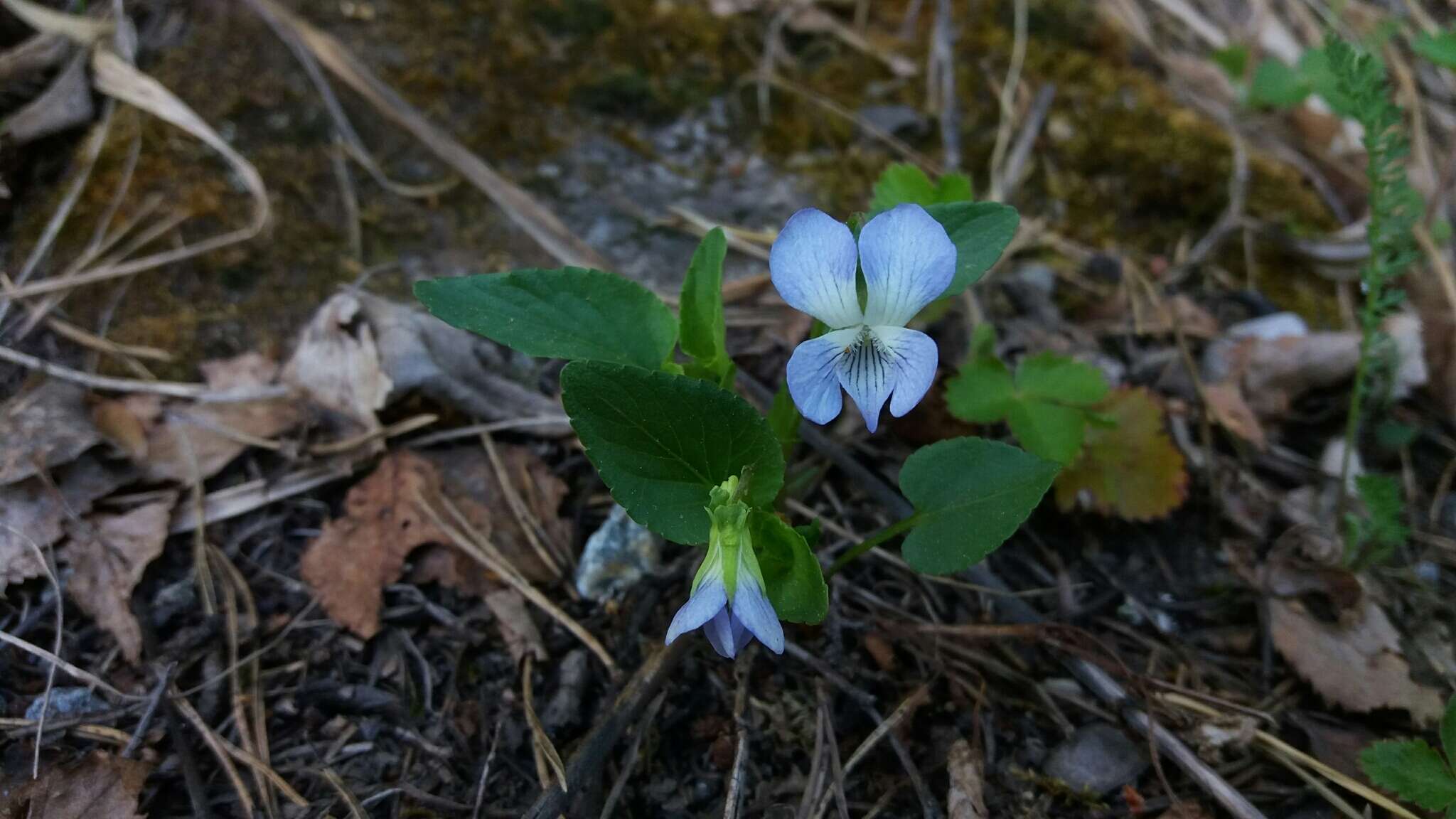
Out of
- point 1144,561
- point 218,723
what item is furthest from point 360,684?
point 1144,561

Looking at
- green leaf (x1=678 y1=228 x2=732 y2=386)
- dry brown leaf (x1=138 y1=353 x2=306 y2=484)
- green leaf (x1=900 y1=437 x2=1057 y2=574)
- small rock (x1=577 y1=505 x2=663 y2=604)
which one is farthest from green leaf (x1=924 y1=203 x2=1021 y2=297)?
dry brown leaf (x1=138 y1=353 x2=306 y2=484)

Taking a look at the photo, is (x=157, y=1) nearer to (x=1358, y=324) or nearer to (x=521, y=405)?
(x=521, y=405)

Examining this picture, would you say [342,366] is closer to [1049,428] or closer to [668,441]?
[668,441]

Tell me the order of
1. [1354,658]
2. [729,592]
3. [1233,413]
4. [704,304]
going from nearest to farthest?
[729,592] < [704,304] < [1354,658] < [1233,413]

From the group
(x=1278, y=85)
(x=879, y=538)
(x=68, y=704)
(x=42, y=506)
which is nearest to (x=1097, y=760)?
Result: (x=879, y=538)

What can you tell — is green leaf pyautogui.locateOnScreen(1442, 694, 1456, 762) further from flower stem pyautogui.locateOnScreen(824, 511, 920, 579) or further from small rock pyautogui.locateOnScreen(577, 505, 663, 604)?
small rock pyautogui.locateOnScreen(577, 505, 663, 604)

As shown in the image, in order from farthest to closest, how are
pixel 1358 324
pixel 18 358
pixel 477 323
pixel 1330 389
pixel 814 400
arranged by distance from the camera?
1. pixel 1358 324
2. pixel 1330 389
3. pixel 18 358
4. pixel 477 323
5. pixel 814 400
